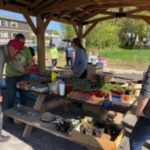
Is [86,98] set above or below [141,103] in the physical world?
below

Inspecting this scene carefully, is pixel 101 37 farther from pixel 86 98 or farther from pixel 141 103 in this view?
pixel 141 103

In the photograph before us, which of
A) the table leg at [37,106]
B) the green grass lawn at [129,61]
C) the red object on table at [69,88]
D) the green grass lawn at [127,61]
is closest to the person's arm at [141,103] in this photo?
the red object on table at [69,88]

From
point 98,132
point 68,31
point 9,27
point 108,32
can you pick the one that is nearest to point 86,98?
point 98,132

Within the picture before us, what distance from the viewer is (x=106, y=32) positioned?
23875 millimetres

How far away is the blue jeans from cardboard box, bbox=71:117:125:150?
0.84ft

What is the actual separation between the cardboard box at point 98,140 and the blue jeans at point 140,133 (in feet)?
0.84

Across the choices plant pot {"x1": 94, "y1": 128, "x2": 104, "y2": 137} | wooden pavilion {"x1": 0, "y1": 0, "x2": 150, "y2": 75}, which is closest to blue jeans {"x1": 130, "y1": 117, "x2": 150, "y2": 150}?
plant pot {"x1": 94, "y1": 128, "x2": 104, "y2": 137}

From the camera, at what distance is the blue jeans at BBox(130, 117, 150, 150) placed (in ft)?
5.39

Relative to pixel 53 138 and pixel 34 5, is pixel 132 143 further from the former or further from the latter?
pixel 34 5

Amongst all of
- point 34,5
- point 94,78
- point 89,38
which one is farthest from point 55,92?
point 89,38

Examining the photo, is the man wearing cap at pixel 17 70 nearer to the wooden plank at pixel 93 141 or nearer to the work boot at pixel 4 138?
the work boot at pixel 4 138

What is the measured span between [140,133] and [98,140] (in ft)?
1.87

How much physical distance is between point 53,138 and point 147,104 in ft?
6.39

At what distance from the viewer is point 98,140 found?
6.70ft
